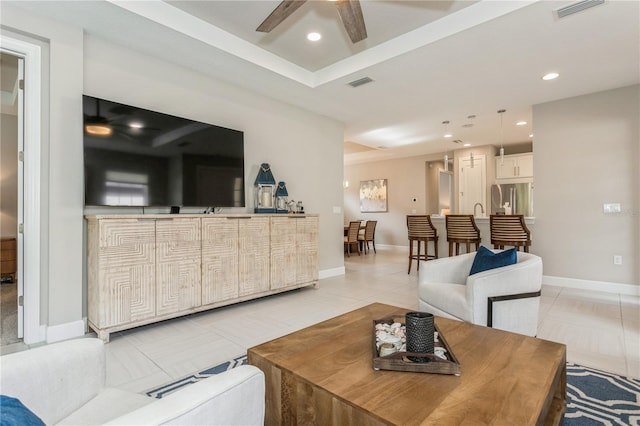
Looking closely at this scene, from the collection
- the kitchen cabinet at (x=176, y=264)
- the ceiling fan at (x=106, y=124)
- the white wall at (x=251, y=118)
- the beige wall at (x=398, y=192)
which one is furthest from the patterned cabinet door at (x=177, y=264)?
the beige wall at (x=398, y=192)

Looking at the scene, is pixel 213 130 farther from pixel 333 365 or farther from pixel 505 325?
pixel 505 325

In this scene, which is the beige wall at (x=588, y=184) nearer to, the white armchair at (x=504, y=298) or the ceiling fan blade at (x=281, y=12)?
the white armchair at (x=504, y=298)

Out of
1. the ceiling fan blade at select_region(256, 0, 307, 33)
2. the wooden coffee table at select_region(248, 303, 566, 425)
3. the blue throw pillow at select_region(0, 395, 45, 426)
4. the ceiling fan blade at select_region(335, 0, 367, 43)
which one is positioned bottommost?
the wooden coffee table at select_region(248, 303, 566, 425)

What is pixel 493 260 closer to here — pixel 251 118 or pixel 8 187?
pixel 251 118

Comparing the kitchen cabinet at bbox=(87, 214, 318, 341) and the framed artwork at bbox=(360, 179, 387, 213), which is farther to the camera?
the framed artwork at bbox=(360, 179, 387, 213)

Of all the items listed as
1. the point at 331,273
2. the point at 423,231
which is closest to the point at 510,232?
the point at 423,231

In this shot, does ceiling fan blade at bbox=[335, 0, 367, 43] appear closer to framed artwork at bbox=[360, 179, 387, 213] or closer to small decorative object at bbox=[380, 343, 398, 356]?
small decorative object at bbox=[380, 343, 398, 356]

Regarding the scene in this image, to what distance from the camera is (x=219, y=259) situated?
340 cm

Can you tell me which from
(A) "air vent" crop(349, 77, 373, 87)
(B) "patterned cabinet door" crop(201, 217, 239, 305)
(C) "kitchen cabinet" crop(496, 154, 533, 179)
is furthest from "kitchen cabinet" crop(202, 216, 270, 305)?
(C) "kitchen cabinet" crop(496, 154, 533, 179)

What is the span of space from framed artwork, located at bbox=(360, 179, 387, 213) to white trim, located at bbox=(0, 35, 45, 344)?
852cm

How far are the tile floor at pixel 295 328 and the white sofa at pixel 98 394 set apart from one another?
1.03m

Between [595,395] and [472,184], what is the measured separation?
7.07 meters

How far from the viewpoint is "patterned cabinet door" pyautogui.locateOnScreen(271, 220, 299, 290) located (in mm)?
3969

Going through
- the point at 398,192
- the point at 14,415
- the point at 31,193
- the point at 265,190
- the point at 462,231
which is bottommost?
the point at 14,415
